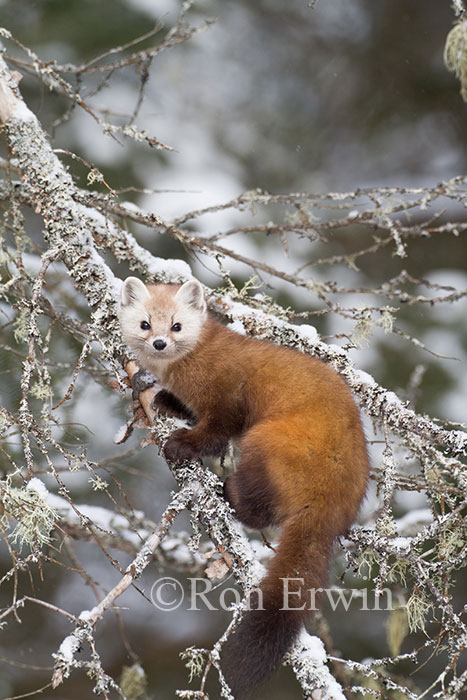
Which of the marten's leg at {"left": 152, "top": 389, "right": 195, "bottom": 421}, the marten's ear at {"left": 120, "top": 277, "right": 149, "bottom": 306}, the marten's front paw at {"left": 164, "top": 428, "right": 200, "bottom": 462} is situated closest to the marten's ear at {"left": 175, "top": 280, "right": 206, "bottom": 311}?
the marten's ear at {"left": 120, "top": 277, "right": 149, "bottom": 306}

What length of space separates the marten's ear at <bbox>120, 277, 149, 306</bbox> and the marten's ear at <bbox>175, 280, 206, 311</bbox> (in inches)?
6.6

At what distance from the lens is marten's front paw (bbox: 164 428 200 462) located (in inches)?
136

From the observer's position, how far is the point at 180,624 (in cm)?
665

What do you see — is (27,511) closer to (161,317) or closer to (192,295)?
(161,317)

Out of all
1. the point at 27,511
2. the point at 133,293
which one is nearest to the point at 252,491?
the point at 27,511

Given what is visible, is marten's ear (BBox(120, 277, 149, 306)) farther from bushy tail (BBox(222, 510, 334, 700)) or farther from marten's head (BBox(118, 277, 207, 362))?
bushy tail (BBox(222, 510, 334, 700))

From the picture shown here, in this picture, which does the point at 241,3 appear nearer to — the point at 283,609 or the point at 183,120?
the point at 183,120

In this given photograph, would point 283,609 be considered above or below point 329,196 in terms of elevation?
below

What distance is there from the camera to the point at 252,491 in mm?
3348

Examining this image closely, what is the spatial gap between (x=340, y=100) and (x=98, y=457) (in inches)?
177

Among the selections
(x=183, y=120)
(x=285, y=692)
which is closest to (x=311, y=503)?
(x=285, y=692)

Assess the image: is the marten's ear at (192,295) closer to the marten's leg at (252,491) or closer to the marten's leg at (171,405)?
the marten's leg at (171,405)

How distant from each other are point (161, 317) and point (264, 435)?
0.80 m

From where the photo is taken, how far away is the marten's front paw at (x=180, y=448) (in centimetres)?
345
